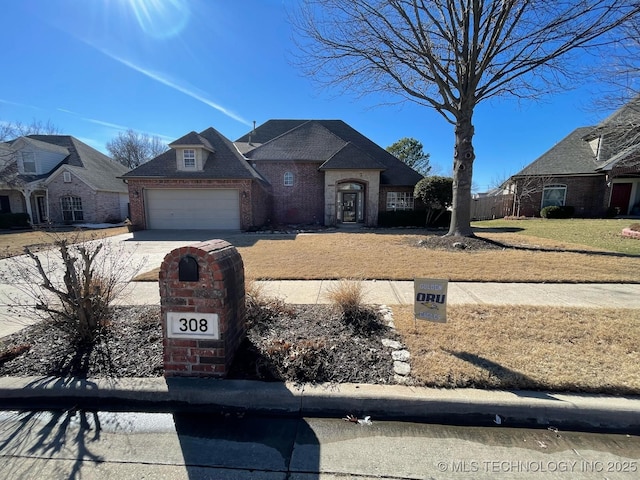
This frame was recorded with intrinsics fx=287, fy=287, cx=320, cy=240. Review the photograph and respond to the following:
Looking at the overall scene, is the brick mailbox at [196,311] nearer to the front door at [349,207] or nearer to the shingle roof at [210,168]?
the shingle roof at [210,168]

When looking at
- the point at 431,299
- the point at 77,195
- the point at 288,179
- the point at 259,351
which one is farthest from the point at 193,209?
the point at 431,299

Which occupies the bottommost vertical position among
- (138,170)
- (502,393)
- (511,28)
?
(502,393)

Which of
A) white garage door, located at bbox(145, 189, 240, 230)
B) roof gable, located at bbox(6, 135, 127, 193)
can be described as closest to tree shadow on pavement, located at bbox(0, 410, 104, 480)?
white garage door, located at bbox(145, 189, 240, 230)

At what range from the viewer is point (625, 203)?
63.7 ft

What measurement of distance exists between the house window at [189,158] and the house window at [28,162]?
1470cm

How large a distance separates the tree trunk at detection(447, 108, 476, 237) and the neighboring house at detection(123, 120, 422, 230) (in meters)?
7.10

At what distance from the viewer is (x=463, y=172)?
1045 centimetres

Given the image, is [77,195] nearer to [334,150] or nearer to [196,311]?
[334,150]

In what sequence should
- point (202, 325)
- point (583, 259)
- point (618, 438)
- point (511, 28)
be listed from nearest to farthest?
point (618, 438)
point (202, 325)
point (583, 259)
point (511, 28)

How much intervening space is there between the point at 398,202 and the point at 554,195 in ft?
38.7

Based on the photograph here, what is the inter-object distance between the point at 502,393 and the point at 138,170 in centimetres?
1825

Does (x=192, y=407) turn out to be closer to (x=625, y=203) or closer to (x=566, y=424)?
(x=566, y=424)

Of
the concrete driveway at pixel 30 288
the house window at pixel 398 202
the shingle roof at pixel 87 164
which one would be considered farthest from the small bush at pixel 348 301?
the shingle roof at pixel 87 164

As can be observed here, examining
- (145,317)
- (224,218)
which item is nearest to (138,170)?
(224,218)
